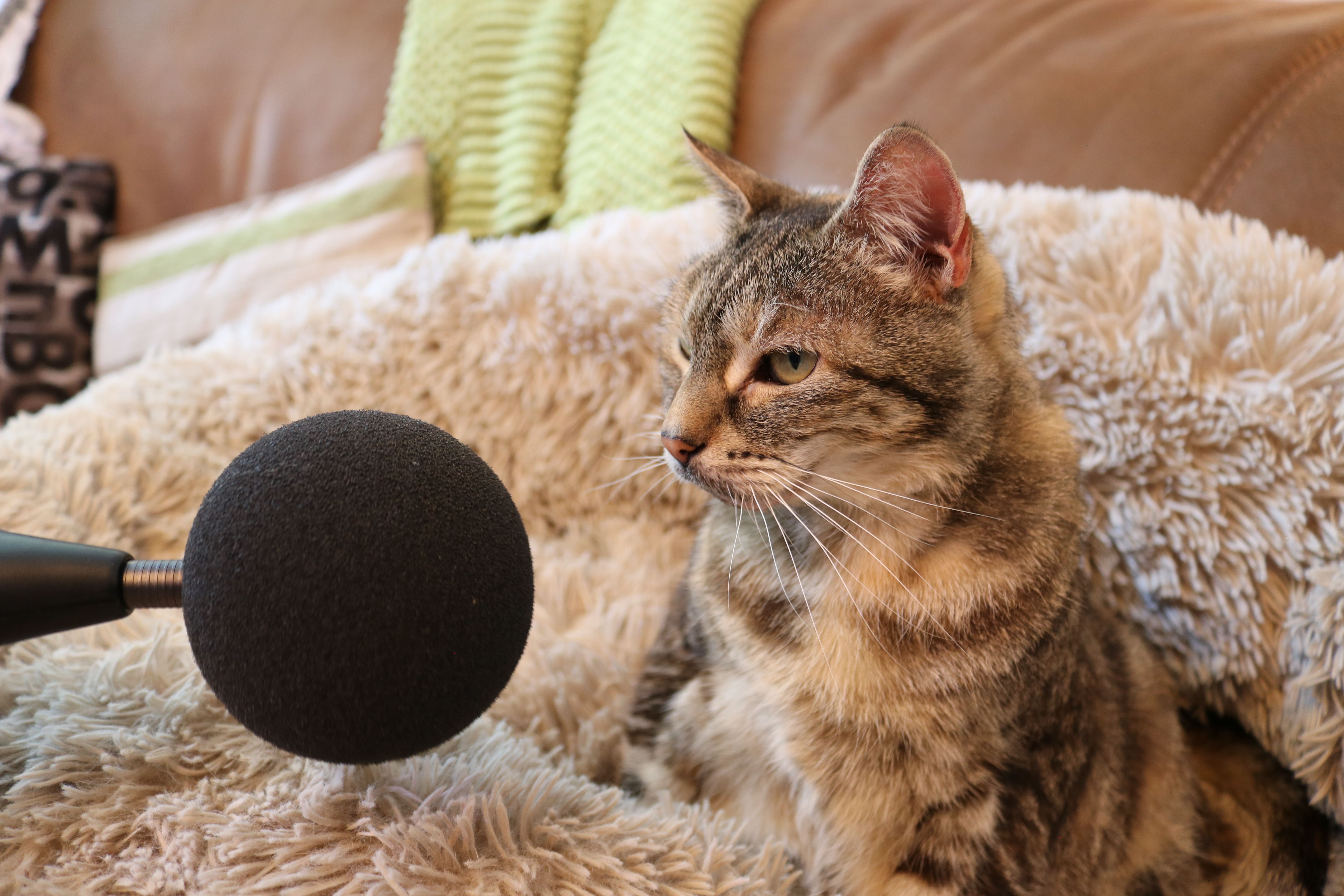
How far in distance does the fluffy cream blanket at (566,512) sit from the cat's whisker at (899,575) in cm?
22

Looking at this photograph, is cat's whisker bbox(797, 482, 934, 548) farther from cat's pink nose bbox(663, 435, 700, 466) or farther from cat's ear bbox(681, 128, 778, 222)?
cat's ear bbox(681, 128, 778, 222)

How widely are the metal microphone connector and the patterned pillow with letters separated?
1106 mm

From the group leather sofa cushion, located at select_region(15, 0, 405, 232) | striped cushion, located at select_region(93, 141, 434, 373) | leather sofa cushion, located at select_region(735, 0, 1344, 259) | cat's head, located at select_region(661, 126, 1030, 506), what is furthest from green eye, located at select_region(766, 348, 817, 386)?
leather sofa cushion, located at select_region(15, 0, 405, 232)

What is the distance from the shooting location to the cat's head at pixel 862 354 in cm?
61

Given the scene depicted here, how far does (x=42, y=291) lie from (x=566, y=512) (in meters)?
1.04

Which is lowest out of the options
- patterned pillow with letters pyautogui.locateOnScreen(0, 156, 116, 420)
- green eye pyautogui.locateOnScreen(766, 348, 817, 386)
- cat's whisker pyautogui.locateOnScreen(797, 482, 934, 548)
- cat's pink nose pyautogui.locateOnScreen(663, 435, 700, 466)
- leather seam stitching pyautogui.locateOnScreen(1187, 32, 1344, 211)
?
patterned pillow with letters pyautogui.locateOnScreen(0, 156, 116, 420)

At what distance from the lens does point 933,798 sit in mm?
654

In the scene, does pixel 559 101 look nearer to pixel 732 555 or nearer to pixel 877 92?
pixel 877 92

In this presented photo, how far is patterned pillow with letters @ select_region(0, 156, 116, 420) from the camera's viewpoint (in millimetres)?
1428

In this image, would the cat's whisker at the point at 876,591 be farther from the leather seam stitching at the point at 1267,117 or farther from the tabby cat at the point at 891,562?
the leather seam stitching at the point at 1267,117

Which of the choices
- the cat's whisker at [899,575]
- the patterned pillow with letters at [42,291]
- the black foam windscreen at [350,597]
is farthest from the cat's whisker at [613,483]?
the patterned pillow with letters at [42,291]

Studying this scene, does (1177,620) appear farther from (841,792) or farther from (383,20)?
(383,20)

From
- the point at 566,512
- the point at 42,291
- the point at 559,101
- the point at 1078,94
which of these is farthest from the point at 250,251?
the point at 1078,94

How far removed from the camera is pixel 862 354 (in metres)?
0.62
